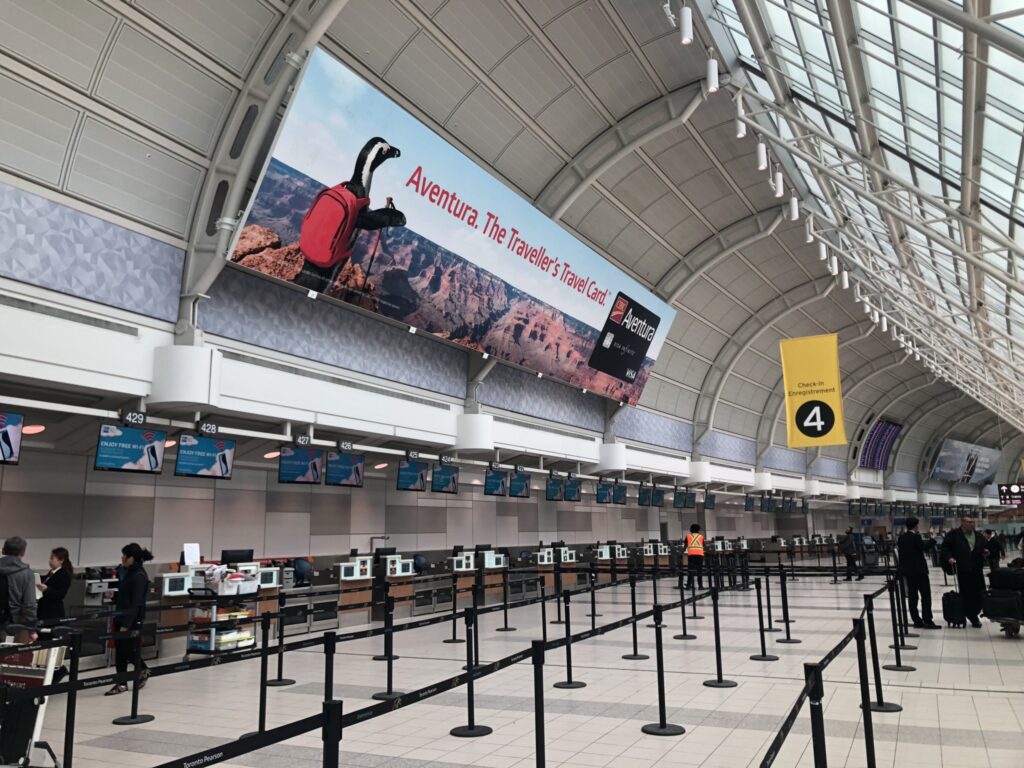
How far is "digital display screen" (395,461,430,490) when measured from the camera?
16.1 metres

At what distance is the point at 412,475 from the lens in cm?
1633

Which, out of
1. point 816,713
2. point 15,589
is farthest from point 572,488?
point 816,713

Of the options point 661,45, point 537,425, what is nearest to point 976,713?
point 661,45

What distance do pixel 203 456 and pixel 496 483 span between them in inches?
347

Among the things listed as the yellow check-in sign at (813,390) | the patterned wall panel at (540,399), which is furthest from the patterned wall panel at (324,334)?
the yellow check-in sign at (813,390)

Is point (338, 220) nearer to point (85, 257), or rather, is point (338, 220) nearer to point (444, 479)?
point (85, 257)

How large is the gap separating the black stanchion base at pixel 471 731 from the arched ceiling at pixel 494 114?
7.75 meters

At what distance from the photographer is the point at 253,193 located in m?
10.8

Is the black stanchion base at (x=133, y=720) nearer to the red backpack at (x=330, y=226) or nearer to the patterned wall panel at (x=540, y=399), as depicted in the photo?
the red backpack at (x=330, y=226)

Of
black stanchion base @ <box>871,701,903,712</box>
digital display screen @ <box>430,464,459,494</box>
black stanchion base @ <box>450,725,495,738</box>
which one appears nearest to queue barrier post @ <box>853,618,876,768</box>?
black stanchion base @ <box>871,701,903,712</box>

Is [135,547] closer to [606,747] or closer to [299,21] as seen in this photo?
[606,747]

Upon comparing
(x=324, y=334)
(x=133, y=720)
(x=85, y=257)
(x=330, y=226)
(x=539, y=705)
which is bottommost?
(x=133, y=720)

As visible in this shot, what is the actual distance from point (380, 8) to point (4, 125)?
5.77 metres

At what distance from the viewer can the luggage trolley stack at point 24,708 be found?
227 inches
